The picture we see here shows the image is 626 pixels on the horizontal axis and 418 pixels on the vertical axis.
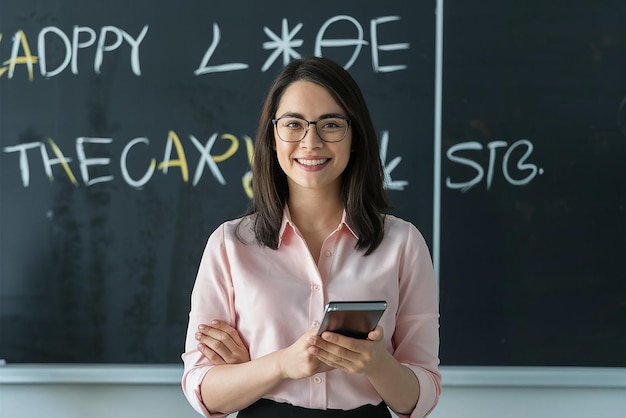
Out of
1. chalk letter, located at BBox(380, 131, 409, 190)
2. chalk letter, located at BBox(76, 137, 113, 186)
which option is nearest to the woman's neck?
chalk letter, located at BBox(380, 131, 409, 190)

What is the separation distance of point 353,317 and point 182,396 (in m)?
1.26

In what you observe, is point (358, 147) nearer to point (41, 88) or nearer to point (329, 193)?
point (329, 193)

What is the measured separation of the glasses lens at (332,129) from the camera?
1395 millimetres

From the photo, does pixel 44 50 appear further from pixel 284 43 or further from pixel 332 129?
pixel 332 129

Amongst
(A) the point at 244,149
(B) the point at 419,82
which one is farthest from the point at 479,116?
(A) the point at 244,149

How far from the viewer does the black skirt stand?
1396 mm

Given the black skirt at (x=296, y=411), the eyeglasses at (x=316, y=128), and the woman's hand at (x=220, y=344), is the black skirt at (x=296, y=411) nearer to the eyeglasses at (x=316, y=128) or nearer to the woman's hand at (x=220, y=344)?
the woman's hand at (x=220, y=344)

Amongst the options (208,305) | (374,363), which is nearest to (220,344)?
(208,305)

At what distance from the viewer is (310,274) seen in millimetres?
1448

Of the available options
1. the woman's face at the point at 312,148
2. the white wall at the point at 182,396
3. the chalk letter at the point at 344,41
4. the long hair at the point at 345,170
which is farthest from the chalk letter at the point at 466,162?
the woman's face at the point at 312,148

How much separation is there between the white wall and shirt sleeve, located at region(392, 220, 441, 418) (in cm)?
82

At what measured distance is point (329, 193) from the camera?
1.51 m

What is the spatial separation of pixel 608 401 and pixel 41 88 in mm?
1941

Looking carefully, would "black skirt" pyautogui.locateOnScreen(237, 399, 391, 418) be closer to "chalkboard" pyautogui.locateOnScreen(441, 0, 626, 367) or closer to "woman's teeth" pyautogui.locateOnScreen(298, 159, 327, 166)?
"woman's teeth" pyautogui.locateOnScreen(298, 159, 327, 166)
